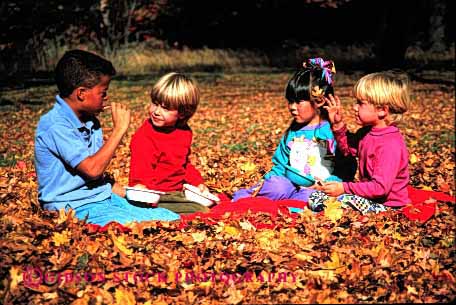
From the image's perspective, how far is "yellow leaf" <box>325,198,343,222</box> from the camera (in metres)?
4.12

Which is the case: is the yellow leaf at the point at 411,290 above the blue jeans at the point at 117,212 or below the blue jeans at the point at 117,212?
below

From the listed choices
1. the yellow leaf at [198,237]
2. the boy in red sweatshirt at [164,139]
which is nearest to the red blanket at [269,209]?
the yellow leaf at [198,237]

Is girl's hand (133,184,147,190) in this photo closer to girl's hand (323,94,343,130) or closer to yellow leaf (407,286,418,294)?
girl's hand (323,94,343,130)

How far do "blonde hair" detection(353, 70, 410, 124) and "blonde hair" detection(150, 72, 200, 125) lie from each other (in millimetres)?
1409

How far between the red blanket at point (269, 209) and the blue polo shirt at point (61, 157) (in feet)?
1.22

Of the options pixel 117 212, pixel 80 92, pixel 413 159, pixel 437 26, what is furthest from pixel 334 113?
pixel 437 26

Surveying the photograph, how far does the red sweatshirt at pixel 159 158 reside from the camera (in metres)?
4.74

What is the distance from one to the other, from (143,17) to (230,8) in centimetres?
507

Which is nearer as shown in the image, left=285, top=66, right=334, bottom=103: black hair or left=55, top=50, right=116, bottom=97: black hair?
left=55, top=50, right=116, bottom=97: black hair

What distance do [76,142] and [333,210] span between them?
1918mm

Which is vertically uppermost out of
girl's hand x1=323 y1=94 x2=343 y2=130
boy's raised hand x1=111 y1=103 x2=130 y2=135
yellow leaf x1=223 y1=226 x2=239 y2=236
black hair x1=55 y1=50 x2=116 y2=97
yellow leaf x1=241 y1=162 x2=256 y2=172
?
black hair x1=55 y1=50 x2=116 y2=97

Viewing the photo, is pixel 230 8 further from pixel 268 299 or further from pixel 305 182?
pixel 268 299

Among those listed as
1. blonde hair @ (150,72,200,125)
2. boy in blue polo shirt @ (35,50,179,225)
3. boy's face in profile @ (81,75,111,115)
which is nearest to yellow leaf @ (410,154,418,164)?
blonde hair @ (150,72,200,125)

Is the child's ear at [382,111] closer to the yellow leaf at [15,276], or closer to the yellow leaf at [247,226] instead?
the yellow leaf at [247,226]
